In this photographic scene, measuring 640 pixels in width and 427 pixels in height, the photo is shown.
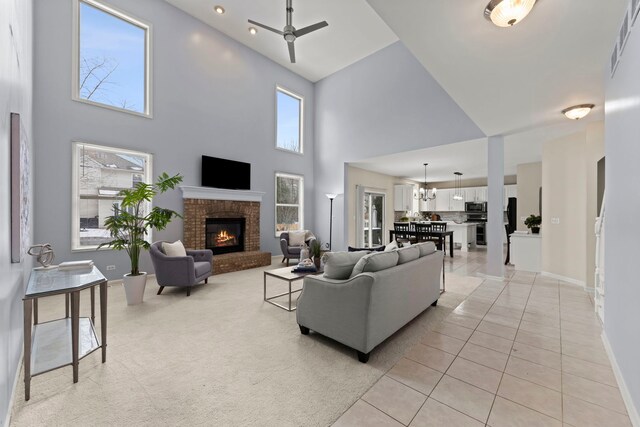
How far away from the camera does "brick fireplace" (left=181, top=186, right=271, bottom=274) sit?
17.3 ft

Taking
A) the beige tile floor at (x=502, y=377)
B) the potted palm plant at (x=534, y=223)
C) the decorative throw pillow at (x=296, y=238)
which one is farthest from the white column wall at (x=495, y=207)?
the decorative throw pillow at (x=296, y=238)

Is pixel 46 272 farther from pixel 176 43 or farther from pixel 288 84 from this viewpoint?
pixel 288 84

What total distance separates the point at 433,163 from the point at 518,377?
611cm

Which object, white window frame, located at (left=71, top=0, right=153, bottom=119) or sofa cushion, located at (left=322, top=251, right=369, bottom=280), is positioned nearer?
sofa cushion, located at (left=322, top=251, right=369, bottom=280)

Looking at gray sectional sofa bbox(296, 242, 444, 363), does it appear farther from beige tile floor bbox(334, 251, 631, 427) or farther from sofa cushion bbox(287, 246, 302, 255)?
sofa cushion bbox(287, 246, 302, 255)

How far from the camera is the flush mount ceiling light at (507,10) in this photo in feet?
5.87

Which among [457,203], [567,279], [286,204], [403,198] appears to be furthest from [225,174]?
[457,203]

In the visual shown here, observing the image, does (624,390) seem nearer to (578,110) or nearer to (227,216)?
(578,110)

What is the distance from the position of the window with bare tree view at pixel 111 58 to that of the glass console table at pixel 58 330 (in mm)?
3576

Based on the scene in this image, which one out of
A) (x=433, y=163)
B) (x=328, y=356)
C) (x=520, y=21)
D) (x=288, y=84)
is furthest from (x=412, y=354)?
(x=288, y=84)

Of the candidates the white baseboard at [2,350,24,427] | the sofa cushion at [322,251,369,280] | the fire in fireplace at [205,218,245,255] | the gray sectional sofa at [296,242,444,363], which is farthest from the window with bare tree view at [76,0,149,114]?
the gray sectional sofa at [296,242,444,363]

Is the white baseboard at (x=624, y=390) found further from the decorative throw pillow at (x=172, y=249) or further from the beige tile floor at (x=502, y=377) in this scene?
the decorative throw pillow at (x=172, y=249)

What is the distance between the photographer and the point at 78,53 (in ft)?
13.8

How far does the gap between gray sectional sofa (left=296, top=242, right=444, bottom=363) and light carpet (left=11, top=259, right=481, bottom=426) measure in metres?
0.17
